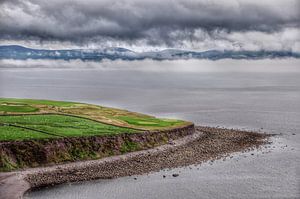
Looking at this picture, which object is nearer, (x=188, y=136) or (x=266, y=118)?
(x=188, y=136)

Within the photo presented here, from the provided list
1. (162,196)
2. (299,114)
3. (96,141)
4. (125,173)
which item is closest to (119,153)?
Result: (96,141)

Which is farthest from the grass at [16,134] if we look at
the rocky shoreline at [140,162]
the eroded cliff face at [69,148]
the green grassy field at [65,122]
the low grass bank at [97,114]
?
the rocky shoreline at [140,162]

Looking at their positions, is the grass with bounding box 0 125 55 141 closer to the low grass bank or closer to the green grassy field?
the green grassy field

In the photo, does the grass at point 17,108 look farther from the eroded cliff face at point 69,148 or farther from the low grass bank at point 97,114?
the eroded cliff face at point 69,148

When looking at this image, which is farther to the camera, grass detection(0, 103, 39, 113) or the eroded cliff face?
grass detection(0, 103, 39, 113)

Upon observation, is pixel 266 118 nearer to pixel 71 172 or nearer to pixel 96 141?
pixel 96 141

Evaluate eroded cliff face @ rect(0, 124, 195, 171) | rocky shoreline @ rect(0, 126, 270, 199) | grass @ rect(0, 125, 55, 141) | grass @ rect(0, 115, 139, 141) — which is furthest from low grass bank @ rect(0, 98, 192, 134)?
rocky shoreline @ rect(0, 126, 270, 199)

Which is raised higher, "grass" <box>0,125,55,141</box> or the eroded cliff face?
"grass" <box>0,125,55,141</box>

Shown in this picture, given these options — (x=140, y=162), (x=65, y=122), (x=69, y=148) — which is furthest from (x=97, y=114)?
(x=140, y=162)
